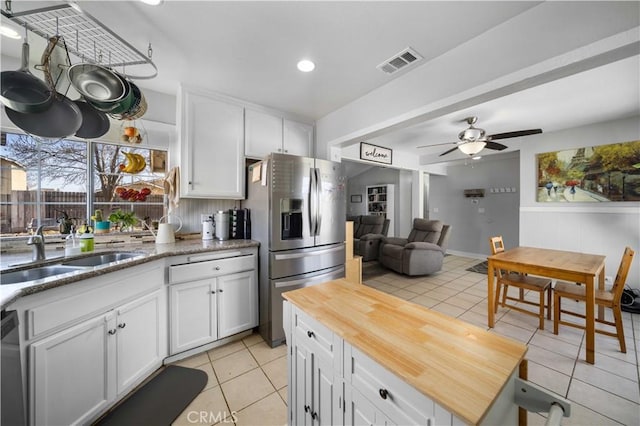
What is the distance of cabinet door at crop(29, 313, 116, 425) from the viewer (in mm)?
1137

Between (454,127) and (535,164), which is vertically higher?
(454,127)

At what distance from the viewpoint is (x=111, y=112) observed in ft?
5.75

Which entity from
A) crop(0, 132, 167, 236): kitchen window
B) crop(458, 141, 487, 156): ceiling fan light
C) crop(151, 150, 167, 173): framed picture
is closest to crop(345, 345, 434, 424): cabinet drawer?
crop(0, 132, 167, 236): kitchen window

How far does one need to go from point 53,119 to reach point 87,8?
0.72m

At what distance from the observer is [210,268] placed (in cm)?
210

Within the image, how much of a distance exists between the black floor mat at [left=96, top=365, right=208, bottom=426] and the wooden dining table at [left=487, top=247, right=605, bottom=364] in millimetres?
2972

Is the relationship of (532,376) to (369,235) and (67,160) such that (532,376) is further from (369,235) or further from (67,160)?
(67,160)

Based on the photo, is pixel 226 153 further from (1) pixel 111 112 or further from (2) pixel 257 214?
(1) pixel 111 112

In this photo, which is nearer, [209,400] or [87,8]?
[87,8]

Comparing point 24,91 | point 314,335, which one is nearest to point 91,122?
point 24,91

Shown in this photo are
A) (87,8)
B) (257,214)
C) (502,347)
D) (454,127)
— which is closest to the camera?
(502,347)

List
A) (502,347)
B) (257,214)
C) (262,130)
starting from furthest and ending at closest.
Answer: (262,130) < (257,214) < (502,347)

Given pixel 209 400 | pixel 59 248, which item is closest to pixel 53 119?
pixel 59 248

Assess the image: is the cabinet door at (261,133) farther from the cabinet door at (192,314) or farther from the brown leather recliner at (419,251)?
the brown leather recliner at (419,251)
